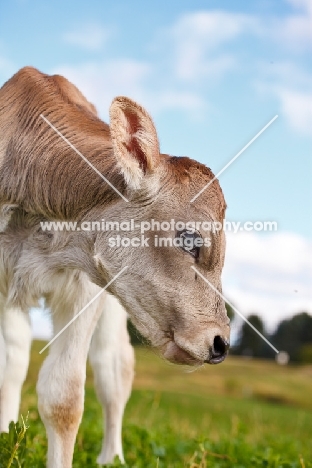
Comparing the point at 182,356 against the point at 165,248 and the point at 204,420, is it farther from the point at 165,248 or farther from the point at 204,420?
the point at 204,420

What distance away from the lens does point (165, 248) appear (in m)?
4.68

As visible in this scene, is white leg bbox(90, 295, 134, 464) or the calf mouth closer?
the calf mouth

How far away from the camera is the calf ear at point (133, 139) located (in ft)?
15.5

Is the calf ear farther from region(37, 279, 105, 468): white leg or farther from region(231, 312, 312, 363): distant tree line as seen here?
region(231, 312, 312, 363): distant tree line

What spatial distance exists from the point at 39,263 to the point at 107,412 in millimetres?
2429

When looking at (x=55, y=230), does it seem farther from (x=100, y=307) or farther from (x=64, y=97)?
(x=64, y=97)

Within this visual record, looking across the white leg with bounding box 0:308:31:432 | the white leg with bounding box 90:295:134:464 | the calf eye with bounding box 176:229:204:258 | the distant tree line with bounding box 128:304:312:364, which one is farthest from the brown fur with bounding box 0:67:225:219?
the distant tree line with bounding box 128:304:312:364

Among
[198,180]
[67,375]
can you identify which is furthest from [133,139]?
[67,375]

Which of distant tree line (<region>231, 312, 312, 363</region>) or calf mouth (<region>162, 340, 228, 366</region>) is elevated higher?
distant tree line (<region>231, 312, 312, 363</region>)

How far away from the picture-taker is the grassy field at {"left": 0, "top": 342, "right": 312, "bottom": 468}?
6.55m

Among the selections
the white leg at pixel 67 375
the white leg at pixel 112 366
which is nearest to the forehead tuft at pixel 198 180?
the white leg at pixel 67 375

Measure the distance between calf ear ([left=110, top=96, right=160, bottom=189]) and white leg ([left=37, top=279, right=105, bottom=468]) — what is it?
1.34m

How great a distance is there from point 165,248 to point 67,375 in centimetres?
168

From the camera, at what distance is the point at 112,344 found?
7.20 m
